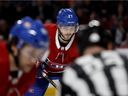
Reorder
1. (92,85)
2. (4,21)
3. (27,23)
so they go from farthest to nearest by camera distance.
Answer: (4,21)
(27,23)
(92,85)

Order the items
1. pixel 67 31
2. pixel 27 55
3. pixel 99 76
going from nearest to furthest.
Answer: pixel 99 76
pixel 27 55
pixel 67 31

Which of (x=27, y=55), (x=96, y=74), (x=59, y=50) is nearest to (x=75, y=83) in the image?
(x=96, y=74)

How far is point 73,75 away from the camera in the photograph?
2.47m

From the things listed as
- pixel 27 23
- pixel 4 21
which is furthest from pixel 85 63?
pixel 4 21

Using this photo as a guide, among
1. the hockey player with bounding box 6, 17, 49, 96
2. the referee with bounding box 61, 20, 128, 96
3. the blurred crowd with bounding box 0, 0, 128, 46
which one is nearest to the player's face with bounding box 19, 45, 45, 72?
the hockey player with bounding box 6, 17, 49, 96

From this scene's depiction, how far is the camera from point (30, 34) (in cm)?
276

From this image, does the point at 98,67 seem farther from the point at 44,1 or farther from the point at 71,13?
the point at 44,1

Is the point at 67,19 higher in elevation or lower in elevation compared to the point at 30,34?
lower

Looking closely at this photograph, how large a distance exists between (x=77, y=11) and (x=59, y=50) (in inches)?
114

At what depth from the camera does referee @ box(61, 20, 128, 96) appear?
242 centimetres

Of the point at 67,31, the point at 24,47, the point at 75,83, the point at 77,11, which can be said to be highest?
the point at 24,47

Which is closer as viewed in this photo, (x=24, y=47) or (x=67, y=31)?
(x=24, y=47)

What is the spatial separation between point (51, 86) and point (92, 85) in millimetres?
2557

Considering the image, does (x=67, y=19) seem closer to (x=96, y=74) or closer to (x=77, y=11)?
(x=96, y=74)
